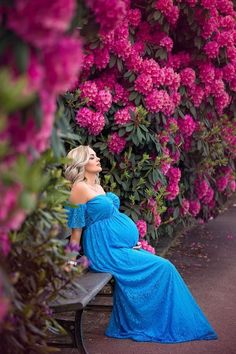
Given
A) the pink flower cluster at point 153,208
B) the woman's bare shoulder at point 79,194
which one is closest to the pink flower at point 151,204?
the pink flower cluster at point 153,208

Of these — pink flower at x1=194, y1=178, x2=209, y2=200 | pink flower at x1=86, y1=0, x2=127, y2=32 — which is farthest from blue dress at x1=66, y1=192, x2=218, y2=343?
pink flower at x1=194, y1=178, x2=209, y2=200

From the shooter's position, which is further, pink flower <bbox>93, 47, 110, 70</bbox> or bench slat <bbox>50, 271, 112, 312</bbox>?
pink flower <bbox>93, 47, 110, 70</bbox>

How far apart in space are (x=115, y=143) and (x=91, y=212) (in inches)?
48.8

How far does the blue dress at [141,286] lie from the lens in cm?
510

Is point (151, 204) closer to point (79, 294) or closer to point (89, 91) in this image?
point (89, 91)

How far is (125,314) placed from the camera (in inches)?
205

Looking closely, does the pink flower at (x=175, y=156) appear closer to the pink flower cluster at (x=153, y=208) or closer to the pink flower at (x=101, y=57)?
the pink flower cluster at (x=153, y=208)

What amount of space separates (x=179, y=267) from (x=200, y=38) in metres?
2.63

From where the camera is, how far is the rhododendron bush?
2.77 metres

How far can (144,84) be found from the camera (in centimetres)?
618

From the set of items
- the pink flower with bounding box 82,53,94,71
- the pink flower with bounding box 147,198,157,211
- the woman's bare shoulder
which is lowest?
the pink flower with bounding box 147,198,157,211

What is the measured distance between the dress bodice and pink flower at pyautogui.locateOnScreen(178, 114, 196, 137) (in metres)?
2.29

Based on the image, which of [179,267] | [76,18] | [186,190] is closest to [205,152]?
[186,190]

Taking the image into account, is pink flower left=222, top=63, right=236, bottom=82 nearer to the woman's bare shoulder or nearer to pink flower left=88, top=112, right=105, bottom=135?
pink flower left=88, top=112, right=105, bottom=135
